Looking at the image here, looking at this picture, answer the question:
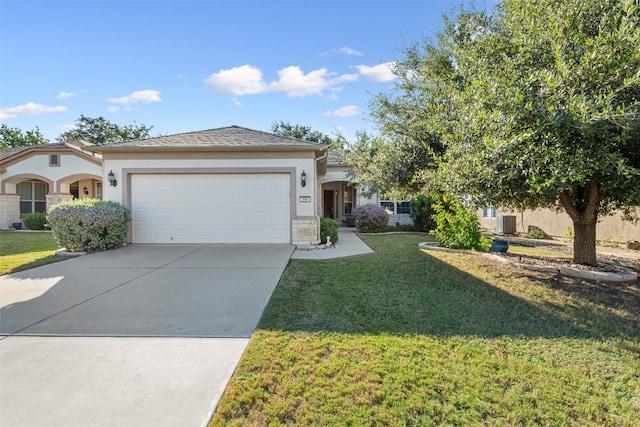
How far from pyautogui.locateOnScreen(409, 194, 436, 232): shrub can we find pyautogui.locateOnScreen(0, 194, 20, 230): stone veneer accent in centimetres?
2200

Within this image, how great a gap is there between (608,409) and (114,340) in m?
4.64

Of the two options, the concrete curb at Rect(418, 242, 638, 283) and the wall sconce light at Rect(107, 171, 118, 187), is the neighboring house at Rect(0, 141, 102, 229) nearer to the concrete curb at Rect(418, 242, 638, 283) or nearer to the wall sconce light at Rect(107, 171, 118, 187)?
the wall sconce light at Rect(107, 171, 118, 187)

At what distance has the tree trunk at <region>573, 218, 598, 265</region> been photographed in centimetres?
684

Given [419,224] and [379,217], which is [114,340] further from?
[419,224]

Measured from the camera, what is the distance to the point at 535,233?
14102mm

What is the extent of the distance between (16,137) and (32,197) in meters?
22.5

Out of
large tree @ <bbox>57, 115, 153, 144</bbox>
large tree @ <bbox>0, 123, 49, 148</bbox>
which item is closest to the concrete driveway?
large tree @ <bbox>57, 115, 153, 144</bbox>

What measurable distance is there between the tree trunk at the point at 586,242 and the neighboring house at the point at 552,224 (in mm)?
3866

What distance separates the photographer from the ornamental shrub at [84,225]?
8812mm

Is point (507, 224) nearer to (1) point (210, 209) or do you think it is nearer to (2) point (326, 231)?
(2) point (326, 231)

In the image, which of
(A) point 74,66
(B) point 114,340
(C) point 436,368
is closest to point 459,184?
(C) point 436,368

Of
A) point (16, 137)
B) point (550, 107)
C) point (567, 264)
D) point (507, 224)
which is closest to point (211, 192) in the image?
point (550, 107)

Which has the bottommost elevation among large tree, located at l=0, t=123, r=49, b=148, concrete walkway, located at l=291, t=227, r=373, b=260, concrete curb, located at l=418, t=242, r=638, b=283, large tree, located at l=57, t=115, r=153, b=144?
concrete curb, located at l=418, t=242, r=638, b=283

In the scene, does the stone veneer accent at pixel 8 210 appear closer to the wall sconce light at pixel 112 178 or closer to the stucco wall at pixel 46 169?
the stucco wall at pixel 46 169
